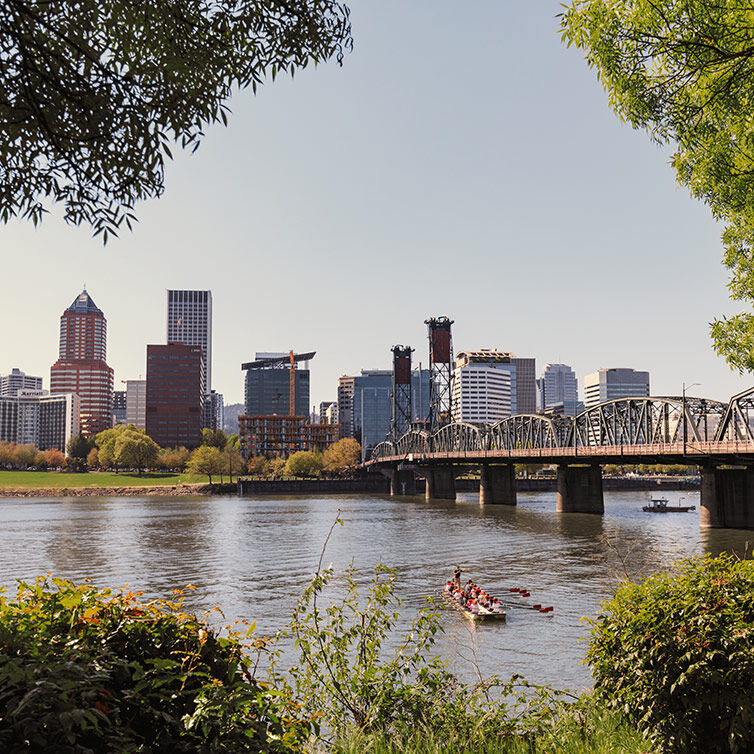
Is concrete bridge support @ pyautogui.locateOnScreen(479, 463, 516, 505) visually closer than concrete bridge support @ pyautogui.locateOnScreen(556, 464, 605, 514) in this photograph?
No

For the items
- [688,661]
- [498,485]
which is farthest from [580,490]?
[688,661]

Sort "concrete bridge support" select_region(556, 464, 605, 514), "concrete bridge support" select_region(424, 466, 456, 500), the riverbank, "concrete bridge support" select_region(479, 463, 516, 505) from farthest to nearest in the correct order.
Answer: the riverbank
"concrete bridge support" select_region(424, 466, 456, 500)
"concrete bridge support" select_region(479, 463, 516, 505)
"concrete bridge support" select_region(556, 464, 605, 514)

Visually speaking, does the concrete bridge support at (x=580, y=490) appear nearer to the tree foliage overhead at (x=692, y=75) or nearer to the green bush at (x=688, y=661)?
the tree foliage overhead at (x=692, y=75)

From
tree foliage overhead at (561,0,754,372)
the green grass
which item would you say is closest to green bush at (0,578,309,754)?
the green grass

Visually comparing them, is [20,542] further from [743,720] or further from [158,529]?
[743,720]

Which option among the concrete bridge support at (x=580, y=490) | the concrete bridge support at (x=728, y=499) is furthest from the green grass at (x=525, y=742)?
the concrete bridge support at (x=580, y=490)

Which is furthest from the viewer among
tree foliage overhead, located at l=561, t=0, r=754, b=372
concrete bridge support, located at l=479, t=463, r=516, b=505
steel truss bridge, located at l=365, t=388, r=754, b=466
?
concrete bridge support, located at l=479, t=463, r=516, b=505

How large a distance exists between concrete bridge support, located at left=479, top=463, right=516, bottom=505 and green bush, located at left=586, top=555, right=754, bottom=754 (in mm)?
134798

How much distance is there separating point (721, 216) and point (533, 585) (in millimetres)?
31289

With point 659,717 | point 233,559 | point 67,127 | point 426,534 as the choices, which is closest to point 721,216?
point 659,717

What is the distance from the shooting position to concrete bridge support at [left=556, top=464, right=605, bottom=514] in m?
117

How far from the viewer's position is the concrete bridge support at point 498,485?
466 ft

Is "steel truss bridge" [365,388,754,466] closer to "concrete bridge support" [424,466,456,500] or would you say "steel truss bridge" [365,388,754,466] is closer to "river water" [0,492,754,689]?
"river water" [0,492,754,689]

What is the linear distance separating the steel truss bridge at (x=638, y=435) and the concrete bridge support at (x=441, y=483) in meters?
15.0
